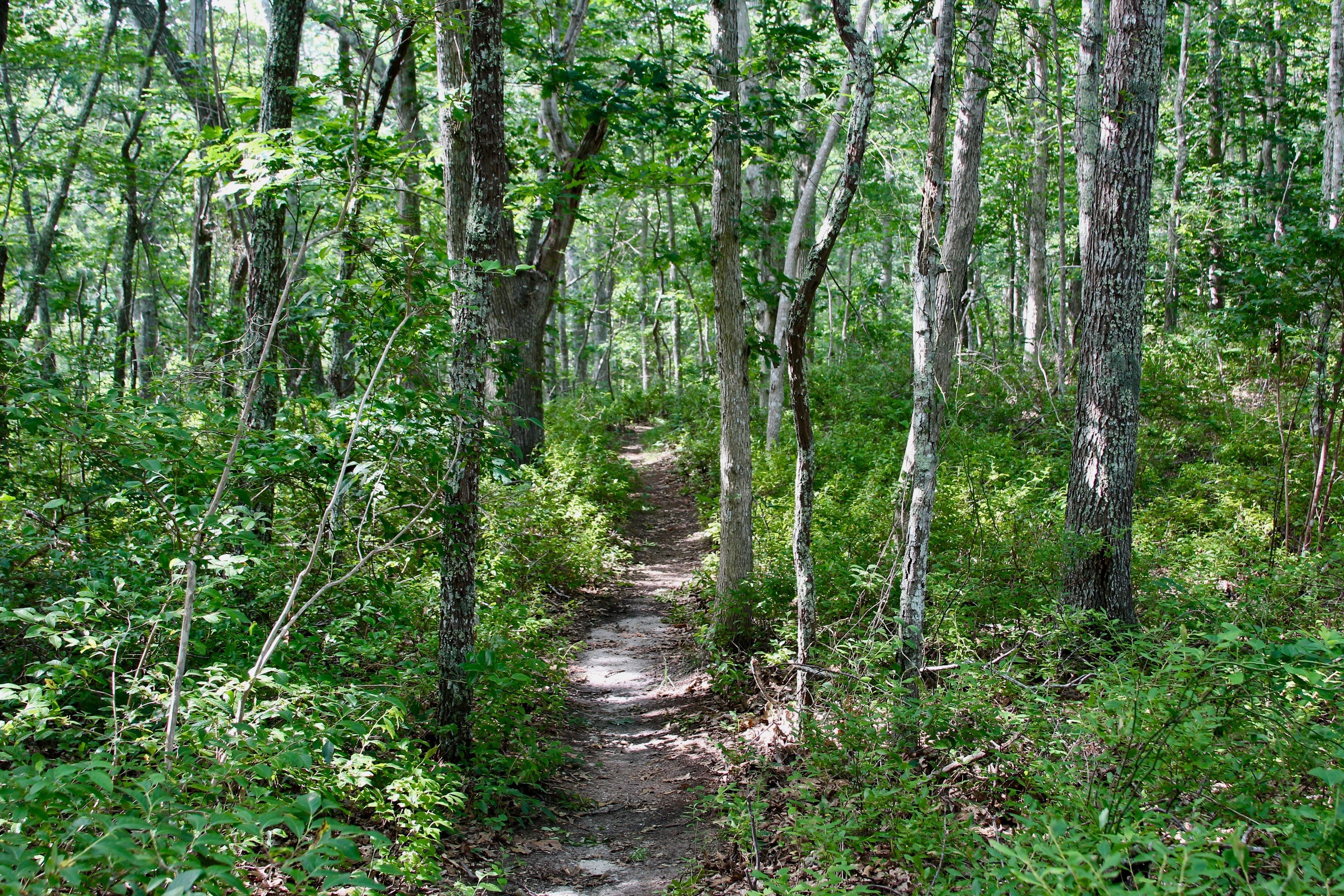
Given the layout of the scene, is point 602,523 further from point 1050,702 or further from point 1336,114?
point 1336,114

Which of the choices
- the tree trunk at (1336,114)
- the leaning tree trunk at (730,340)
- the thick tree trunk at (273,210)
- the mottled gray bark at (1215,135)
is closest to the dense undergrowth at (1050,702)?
the leaning tree trunk at (730,340)

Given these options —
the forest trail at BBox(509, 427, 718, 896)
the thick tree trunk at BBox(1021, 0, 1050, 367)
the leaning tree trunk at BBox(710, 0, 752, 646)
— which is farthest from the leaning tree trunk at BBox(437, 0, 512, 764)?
the thick tree trunk at BBox(1021, 0, 1050, 367)

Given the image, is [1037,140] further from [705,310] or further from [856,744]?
[856,744]

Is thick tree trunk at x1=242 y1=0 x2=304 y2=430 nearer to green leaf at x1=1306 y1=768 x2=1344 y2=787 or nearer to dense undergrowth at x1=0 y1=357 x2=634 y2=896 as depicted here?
dense undergrowth at x1=0 y1=357 x2=634 y2=896

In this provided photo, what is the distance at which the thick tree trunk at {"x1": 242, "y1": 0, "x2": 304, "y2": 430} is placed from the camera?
253 inches

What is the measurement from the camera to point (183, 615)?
322 centimetres

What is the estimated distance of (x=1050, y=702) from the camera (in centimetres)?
440

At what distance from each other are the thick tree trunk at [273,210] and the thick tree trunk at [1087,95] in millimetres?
7467

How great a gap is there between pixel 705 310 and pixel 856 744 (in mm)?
5038

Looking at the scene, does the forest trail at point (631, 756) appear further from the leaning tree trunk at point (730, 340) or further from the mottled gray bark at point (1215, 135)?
the mottled gray bark at point (1215, 135)

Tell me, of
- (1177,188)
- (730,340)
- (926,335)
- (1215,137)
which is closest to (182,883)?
(926,335)

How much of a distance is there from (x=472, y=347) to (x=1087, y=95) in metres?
7.59

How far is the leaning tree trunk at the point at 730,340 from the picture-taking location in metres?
7.11

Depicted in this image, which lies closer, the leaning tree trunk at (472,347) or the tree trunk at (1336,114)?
the leaning tree trunk at (472,347)
